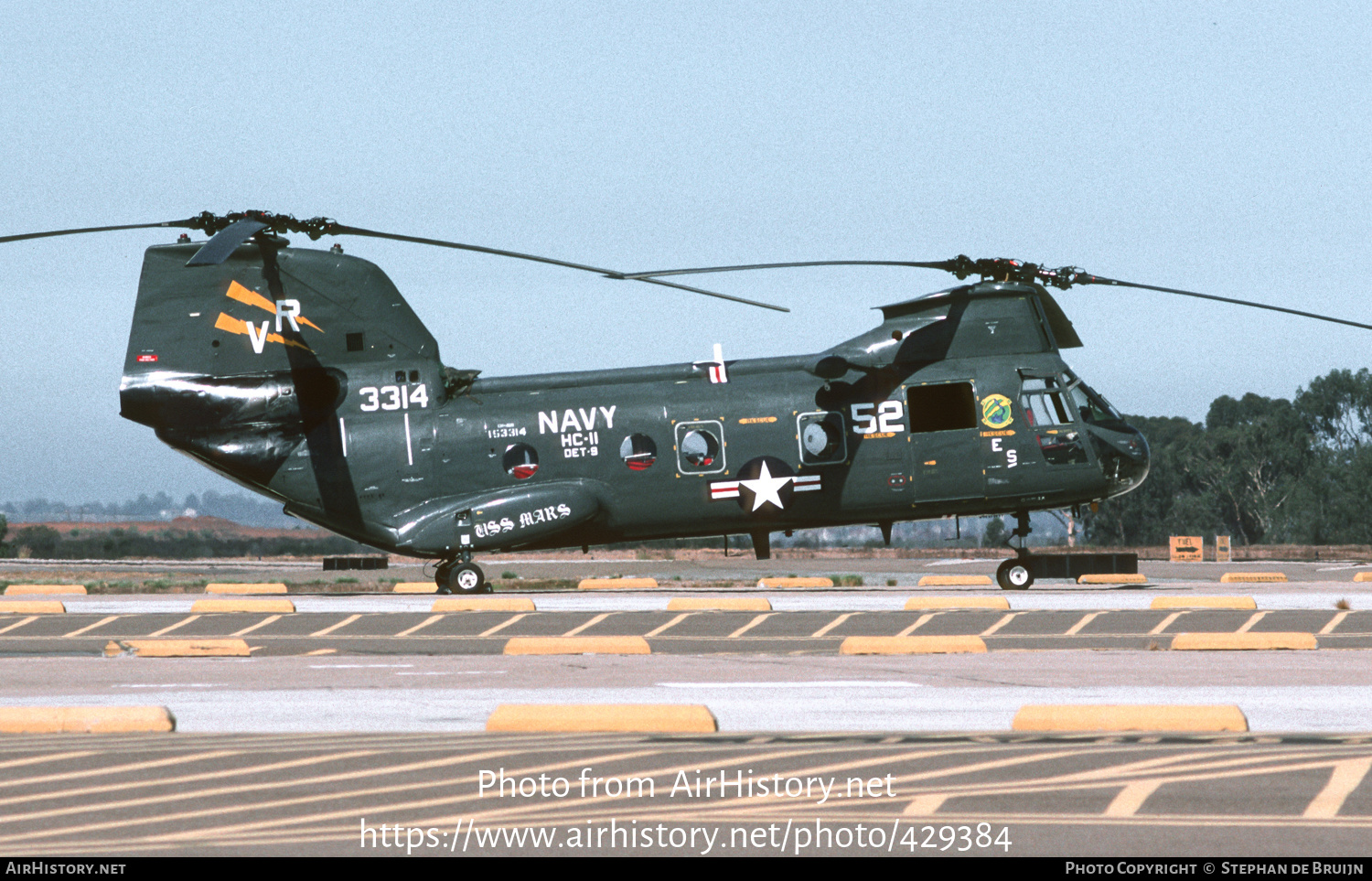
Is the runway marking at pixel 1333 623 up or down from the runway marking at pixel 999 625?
down

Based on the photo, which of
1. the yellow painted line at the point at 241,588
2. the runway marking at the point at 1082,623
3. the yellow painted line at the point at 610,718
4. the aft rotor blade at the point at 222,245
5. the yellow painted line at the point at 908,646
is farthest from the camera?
the yellow painted line at the point at 241,588

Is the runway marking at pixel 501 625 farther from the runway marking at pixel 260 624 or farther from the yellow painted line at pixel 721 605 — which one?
the runway marking at pixel 260 624

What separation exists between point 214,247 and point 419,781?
1694cm

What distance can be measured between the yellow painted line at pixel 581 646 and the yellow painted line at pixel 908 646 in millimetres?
2762

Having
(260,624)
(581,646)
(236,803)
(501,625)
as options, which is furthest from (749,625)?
(236,803)

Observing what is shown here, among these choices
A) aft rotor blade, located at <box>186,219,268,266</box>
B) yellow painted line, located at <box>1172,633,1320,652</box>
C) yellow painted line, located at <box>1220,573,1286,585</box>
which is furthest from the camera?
yellow painted line, located at <box>1220,573,1286,585</box>

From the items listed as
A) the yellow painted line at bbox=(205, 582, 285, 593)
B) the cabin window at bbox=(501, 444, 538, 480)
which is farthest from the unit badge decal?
the yellow painted line at bbox=(205, 582, 285, 593)

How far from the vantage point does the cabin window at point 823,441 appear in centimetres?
2672

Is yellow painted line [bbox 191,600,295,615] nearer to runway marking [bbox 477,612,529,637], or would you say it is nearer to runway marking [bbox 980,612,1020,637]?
runway marking [bbox 477,612,529,637]

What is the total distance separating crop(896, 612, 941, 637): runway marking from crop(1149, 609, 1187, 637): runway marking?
10.5 ft

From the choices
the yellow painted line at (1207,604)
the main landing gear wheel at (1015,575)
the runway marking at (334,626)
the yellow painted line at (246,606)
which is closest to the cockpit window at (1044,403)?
the main landing gear wheel at (1015,575)

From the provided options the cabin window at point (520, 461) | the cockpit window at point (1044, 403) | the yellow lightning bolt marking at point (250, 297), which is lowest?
the cabin window at point (520, 461)

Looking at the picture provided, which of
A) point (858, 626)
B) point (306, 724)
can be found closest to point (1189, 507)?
point (858, 626)

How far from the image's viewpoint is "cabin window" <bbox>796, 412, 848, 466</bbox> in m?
26.7
